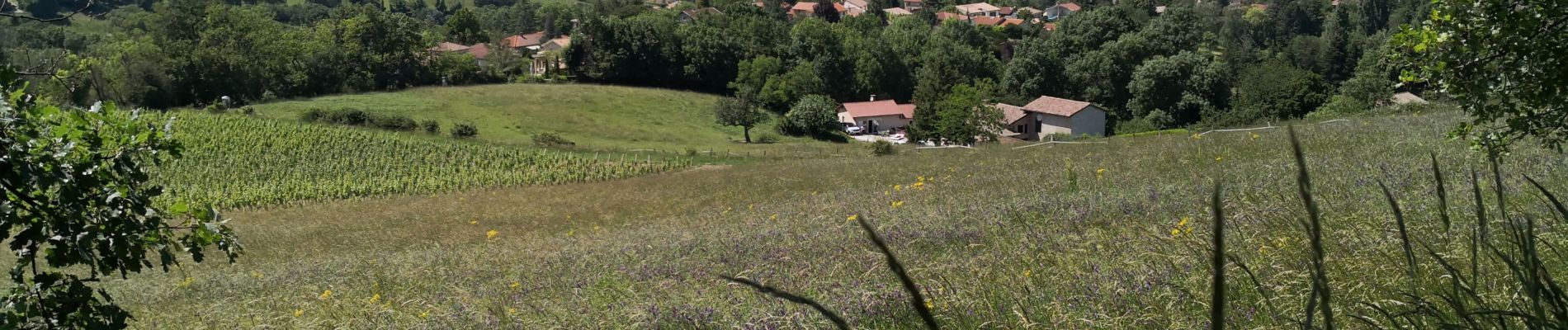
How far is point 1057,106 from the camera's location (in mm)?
68812

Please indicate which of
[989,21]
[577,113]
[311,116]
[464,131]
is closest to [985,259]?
[464,131]

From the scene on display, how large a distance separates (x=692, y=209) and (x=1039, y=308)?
16250mm

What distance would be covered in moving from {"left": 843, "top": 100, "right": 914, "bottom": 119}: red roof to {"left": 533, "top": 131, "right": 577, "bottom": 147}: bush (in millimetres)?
32008

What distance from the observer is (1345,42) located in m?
94.9

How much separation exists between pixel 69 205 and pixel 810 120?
213 feet

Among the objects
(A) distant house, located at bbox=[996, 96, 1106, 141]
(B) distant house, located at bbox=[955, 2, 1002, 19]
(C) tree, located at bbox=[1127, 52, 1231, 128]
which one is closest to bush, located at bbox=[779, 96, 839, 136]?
(A) distant house, located at bbox=[996, 96, 1106, 141]

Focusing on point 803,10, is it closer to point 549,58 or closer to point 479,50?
point 479,50

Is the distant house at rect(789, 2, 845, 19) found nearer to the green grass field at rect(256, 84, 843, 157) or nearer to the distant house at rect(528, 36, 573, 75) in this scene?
the distant house at rect(528, 36, 573, 75)

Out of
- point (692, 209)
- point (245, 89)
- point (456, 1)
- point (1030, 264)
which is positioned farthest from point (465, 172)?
point (456, 1)

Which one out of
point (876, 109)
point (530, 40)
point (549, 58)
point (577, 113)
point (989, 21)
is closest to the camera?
point (577, 113)

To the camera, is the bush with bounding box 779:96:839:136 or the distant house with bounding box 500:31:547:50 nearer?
the bush with bounding box 779:96:839:136

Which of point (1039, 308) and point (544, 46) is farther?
point (544, 46)

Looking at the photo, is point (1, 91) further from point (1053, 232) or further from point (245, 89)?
point (245, 89)

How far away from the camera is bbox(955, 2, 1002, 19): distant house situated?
561ft
